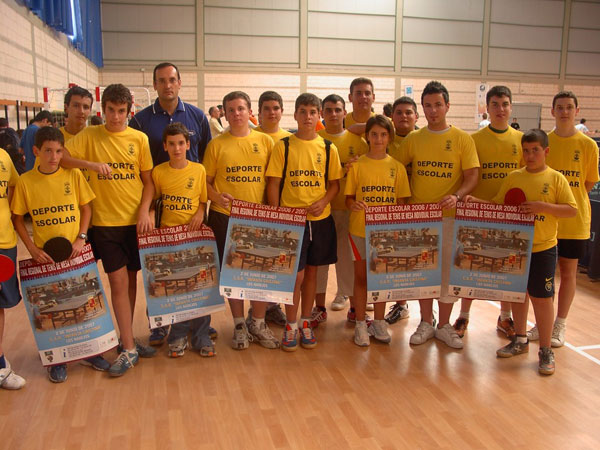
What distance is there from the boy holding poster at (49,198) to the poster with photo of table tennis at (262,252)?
1036 millimetres

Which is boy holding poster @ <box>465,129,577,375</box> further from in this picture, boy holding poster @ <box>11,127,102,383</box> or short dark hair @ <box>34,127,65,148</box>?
short dark hair @ <box>34,127,65,148</box>

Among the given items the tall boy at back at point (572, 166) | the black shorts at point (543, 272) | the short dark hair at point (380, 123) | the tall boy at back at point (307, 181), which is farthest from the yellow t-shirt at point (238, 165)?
the tall boy at back at point (572, 166)

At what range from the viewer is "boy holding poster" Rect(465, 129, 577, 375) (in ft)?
11.8

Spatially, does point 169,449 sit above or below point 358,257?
below

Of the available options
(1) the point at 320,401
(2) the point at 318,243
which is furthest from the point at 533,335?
(1) the point at 320,401

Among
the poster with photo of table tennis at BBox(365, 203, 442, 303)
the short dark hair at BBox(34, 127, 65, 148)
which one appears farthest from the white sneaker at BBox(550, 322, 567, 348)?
the short dark hair at BBox(34, 127, 65, 148)

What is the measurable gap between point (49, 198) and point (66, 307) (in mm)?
745

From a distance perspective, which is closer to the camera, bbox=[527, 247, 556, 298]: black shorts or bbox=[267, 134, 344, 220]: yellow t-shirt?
bbox=[527, 247, 556, 298]: black shorts

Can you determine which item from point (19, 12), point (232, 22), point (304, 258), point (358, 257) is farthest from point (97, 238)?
point (232, 22)

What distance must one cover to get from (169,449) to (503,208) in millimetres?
2758

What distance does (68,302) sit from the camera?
3.44 metres

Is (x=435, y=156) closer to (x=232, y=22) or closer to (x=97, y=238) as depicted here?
(x=97, y=238)

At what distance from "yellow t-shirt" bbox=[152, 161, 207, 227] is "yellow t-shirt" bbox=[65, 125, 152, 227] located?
6.0 inches

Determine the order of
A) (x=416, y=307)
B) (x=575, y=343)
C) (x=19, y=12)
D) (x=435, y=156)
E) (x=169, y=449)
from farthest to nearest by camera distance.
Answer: (x=19, y=12), (x=416, y=307), (x=575, y=343), (x=435, y=156), (x=169, y=449)
